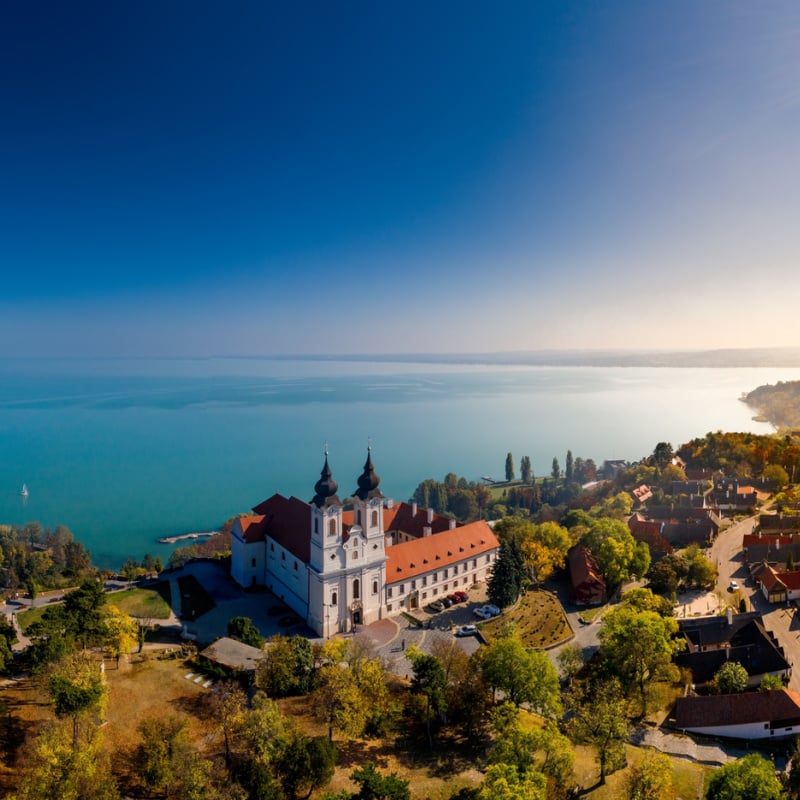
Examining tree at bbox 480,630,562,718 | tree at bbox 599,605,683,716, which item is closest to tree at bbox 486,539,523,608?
tree at bbox 599,605,683,716

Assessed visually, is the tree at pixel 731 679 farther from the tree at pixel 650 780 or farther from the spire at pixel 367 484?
the spire at pixel 367 484

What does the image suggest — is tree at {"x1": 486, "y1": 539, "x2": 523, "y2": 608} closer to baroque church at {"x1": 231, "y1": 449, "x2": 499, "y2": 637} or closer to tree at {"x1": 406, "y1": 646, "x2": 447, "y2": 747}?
baroque church at {"x1": 231, "y1": 449, "x2": 499, "y2": 637}

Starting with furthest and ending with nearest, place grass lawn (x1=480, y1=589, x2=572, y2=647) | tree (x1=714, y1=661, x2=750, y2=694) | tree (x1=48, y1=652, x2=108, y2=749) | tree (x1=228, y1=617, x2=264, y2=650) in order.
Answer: grass lawn (x1=480, y1=589, x2=572, y2=647), tree (x1=228, y1=617, x2=264, y2=650), tree (x1=714, y1=661, x2=750, y2=694), tree (x1=48, y1=652, x2=108, y2=749)

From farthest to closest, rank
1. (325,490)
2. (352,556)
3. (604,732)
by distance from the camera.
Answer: (352,556)
(325,490)
(604,732)

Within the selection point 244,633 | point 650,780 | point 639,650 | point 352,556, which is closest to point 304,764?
point 650,780

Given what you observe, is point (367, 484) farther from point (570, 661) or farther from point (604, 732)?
point (604, 732)

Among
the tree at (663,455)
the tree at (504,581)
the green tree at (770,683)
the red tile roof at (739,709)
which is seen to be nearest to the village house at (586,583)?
the tree at (504,581)
